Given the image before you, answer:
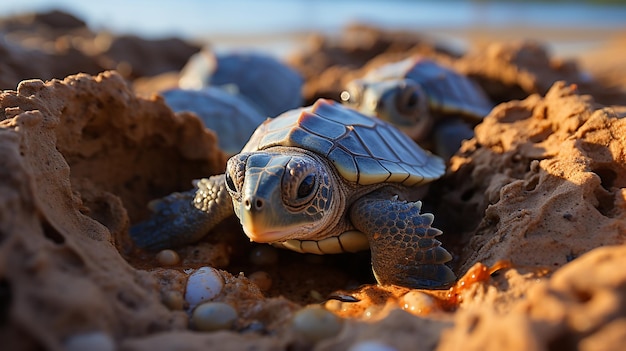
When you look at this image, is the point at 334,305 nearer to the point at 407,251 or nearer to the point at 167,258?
the point at 407,251

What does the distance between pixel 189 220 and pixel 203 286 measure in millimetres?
789

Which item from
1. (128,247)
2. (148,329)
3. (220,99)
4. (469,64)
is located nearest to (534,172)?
(148,329)

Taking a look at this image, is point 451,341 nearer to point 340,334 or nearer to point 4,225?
point 340,334

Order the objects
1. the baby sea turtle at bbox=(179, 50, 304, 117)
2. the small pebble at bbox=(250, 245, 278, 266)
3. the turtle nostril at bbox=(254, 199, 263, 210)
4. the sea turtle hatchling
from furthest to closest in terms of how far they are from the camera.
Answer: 1. the baby sea turtle at bbox=(179, 50, 304, 117)
2. the small pebble at bbox=(250, 245, 278, 266)
3. the sea turtle hatchling
4. the turtle nostril at bbox=(254, 199, 263, 210)

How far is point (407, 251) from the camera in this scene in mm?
2426

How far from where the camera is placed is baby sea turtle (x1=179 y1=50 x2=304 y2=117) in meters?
5.77

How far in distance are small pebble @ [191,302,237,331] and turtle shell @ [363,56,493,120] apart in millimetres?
3516

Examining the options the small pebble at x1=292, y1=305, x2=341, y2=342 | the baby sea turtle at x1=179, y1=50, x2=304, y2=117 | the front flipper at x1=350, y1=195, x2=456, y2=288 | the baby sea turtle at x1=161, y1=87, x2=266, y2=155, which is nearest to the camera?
the small pebble at x1=292, y1=305, x2=341, y2=342

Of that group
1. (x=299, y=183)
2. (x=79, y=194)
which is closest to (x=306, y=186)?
(x=299, y=183)

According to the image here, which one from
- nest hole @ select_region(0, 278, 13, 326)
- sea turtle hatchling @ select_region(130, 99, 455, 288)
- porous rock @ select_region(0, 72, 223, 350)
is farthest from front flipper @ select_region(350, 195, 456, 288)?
nest hole @ select_region(0, 278, 13, 326)

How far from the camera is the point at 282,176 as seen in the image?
2.29 m

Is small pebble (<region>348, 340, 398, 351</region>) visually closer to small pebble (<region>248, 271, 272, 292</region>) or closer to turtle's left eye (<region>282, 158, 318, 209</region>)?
turtle's left eye (<region>282, 158, 318, 209</region>)

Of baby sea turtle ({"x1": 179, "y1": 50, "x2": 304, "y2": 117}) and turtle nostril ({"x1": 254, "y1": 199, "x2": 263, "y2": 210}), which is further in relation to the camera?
baby sea turtle ({"x1": 179, "y1": 50, "x2": 304, "y2": 117})

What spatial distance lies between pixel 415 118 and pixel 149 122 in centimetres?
252
